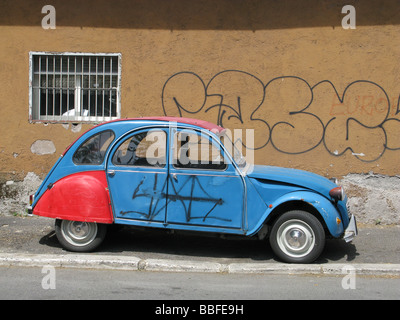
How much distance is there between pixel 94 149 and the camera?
232 inches

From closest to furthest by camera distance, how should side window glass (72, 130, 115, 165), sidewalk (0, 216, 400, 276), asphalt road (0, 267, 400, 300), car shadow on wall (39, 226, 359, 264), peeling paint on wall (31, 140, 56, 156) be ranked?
1. asphalt road (0, 267, 400, 300)
2. sidewalk (0, 216, 400, 276)
3. side window glass (72, 130, 115, 165)
4. car shadow on wall (39, 226, 359, 264)
5. peeling paint on wall (31, 140, 56, 156)

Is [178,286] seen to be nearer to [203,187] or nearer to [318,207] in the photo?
[203,187]

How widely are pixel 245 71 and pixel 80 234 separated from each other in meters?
3.96

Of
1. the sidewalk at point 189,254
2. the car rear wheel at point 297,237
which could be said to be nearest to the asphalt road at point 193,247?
the sidewalk at point 189,254

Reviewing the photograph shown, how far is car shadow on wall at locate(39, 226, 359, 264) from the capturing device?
19.5 ft

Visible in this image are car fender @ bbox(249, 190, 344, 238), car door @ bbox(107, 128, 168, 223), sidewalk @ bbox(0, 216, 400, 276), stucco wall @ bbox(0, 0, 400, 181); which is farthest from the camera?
stucco wall @ bbox(0, 0, 400, 181)

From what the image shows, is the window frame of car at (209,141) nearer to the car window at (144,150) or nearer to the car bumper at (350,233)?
the car window at (144,150)

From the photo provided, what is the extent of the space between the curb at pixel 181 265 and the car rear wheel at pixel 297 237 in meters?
0.13

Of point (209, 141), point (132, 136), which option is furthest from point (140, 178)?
point (209, 141)

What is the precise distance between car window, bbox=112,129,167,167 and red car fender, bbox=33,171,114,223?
34 centimetres

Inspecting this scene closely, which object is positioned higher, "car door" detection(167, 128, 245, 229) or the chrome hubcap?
"car door" detection(167, 128, 245, 229)

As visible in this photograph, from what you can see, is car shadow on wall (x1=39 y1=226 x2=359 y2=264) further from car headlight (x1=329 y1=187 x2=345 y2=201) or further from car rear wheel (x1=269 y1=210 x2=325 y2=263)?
car headlight (x1=329 y1=187 x2=345 y2=201)

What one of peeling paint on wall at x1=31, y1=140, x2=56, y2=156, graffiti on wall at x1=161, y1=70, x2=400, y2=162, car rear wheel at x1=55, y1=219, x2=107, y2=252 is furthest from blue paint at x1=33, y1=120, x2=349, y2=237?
peeling paint on wall at x1=31, y1=140, x2=56, y2=156

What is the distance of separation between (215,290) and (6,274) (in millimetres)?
2520
